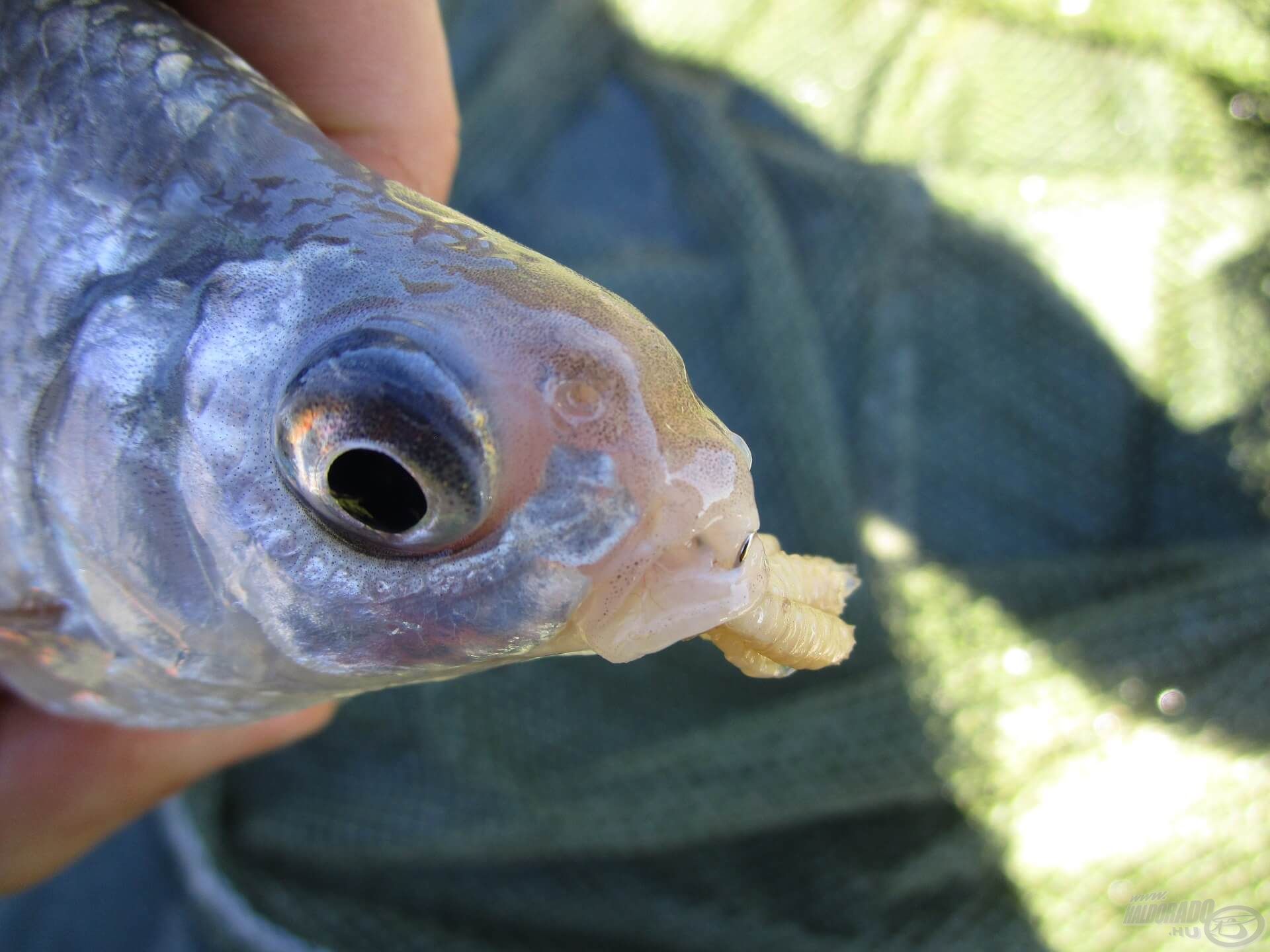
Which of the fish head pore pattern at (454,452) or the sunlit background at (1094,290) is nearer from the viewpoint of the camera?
the fish head pore pattern at (454,452)

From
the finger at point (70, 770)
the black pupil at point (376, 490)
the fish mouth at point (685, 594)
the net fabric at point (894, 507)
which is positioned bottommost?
the finger at point (70, 770)

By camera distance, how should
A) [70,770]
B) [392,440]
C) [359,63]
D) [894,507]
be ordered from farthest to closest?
[894,507] < [70,770] < [359,63] < [392,440]

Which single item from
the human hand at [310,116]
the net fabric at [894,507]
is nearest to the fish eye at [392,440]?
the human hand at [310,116]

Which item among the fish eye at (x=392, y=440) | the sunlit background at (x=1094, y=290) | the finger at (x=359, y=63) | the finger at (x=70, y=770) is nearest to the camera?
the fish eye at (x=392, y=440)

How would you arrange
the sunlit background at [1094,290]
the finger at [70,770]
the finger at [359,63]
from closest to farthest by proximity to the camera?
1. the finger at [359,63]
2. the finger at [70,770]
3. the sunlit background at [1094,290]

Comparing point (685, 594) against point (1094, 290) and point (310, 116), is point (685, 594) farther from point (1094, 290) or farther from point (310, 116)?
point (1094, 290)

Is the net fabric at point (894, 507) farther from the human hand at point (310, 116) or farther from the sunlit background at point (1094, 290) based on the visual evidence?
the human hand at point (310, 116)

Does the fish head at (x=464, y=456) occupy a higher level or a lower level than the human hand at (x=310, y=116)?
higher

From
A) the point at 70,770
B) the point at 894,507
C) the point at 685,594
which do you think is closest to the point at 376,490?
the point at 685,594
